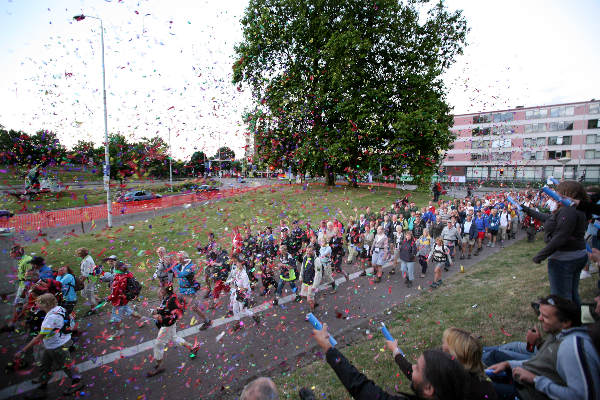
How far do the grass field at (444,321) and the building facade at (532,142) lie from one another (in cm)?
5111

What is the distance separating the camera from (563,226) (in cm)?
396

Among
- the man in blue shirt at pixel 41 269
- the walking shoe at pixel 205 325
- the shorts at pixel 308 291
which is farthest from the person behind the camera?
the shorts at pixel 308 291

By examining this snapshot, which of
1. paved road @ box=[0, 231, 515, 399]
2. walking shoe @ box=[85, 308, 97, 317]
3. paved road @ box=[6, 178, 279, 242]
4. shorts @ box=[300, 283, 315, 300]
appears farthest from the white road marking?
→ paved road @ box=[6, 178, 279, 242]

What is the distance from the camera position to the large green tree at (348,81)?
21.1 m

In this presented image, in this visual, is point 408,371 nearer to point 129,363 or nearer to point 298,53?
point 129,363

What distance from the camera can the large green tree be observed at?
21.1 meters

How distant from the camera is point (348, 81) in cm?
2066

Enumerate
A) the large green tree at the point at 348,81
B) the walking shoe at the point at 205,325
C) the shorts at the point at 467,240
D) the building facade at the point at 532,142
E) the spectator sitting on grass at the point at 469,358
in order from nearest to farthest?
1. the spectator sitting on grass at the point at 469,358
2. the walking shoe at the point at 205,325
3. the shorts at the point at 467,240
4. the large green tree at the point at 348,81
5. the building facade at the point at 532,142

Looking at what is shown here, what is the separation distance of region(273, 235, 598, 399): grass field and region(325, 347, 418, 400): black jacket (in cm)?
254

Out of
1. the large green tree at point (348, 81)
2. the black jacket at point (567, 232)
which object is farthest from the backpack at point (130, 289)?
the large green tree at point (348, 81)

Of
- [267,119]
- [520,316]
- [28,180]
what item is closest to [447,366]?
[520,316]

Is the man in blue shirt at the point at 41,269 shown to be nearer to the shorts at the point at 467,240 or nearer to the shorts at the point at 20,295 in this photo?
the shorts at the point at 20,295

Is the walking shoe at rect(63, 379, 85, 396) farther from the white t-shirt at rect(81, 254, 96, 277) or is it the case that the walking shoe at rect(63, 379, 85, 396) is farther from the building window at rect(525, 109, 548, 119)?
the building window at rect(525, 109, 548, 119)

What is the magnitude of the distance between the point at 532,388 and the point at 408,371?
3.61 ft
